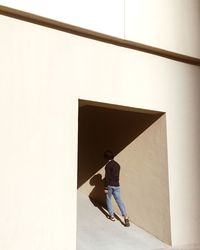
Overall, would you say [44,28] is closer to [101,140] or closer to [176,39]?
[176,39]

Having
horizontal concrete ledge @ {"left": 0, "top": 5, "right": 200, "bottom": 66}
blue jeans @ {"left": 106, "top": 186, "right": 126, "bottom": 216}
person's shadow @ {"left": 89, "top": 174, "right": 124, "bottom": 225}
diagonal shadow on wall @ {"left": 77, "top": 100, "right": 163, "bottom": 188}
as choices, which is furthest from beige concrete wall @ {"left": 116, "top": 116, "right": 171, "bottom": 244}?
horizontal concrete ledge @ {"left": 0, "top": 5, "right": 200, "bottom": 66}

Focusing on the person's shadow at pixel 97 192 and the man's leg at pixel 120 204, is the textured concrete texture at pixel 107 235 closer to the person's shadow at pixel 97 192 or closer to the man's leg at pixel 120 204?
the man's leg at pixel 120 204

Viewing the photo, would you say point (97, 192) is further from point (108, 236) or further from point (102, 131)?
point (108, 236)

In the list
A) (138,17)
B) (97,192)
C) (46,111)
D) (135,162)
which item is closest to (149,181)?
(135,162)

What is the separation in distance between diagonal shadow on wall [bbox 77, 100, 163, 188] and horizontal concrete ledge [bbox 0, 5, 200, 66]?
141cm

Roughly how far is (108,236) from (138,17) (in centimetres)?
474

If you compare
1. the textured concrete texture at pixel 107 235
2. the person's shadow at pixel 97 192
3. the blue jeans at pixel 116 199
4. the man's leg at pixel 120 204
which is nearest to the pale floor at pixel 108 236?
the textured concrete texture at pixel 107 235

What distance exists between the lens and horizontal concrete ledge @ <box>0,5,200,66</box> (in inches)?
244

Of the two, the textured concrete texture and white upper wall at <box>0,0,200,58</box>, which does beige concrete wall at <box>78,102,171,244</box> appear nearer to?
the textured concrete texture

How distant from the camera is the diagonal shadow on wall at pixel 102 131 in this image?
29.1 ft

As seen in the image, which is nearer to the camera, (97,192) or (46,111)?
(46,111)

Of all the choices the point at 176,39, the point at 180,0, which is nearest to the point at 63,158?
the point at 176,39

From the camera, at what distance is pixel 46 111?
6.21 meters

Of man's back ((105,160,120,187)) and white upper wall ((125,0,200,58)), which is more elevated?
white upper wall ((125,0,200,58))
